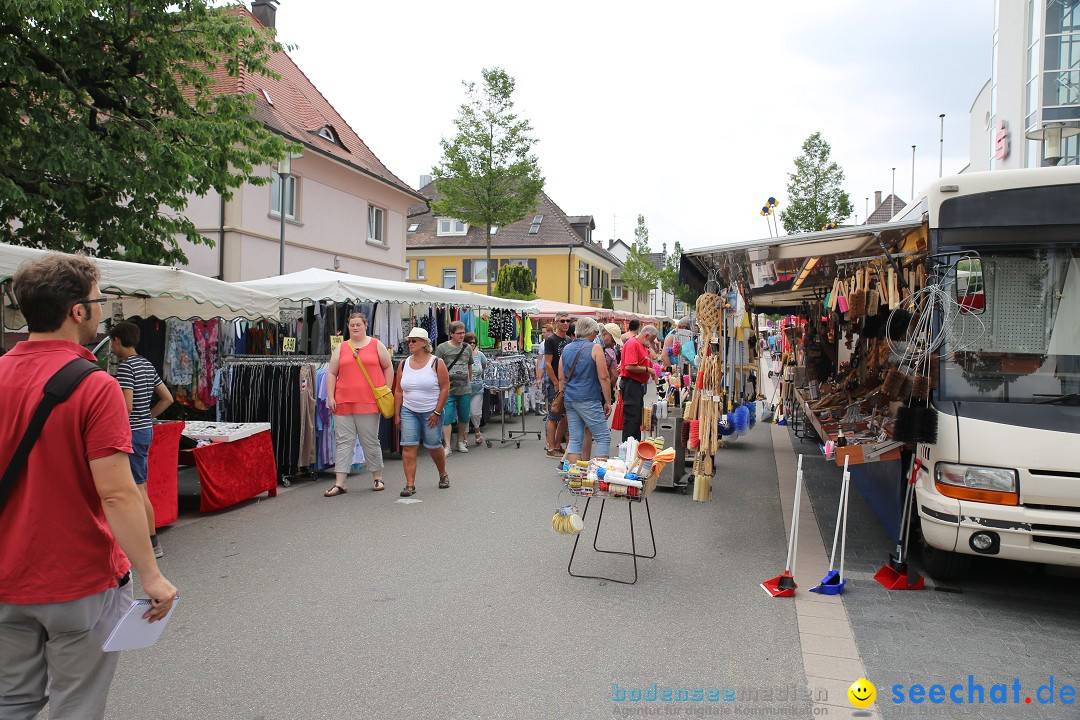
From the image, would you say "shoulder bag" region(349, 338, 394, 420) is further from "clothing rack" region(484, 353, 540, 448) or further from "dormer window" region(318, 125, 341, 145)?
"dormer window" region(318, 125, 341, 145)

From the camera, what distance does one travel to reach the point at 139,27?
930cm

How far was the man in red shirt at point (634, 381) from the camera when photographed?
9.18 m

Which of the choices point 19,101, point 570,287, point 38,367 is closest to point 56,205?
point 19,101

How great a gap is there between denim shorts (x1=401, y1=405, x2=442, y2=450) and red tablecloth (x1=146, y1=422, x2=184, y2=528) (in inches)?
88.2

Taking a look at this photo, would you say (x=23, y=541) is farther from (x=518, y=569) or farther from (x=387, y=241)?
(x=387, y=241)

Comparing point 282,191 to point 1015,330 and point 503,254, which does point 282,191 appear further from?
point 503,254

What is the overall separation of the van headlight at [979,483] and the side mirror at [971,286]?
1103 mm

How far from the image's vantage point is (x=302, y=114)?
2280 centimetres

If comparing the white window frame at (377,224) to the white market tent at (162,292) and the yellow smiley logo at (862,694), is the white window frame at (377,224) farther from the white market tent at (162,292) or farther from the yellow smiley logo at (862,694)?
the yellow smiley logo at (862,694)

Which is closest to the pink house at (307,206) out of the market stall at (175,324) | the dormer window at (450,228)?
the market stall at (175,324)

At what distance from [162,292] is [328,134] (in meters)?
17.3

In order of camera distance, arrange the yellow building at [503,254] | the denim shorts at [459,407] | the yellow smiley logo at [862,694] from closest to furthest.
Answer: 1. the yellow smiley logo at [862,694]
2. the denim shorts at [459,407]
3. the yellow building at [503,254]

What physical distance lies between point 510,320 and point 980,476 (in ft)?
42.6

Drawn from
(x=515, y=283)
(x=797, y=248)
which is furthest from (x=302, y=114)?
(x=797, y=248)
